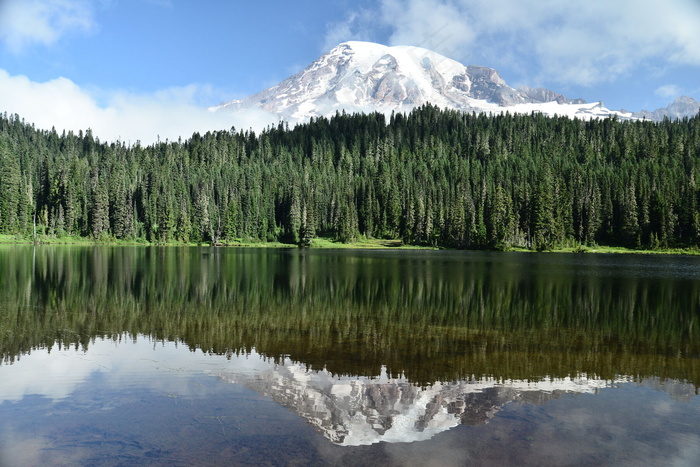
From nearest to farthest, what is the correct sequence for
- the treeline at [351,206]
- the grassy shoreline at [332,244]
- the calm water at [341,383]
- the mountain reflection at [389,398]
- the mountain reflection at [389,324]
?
the calm water at [341,383]
the mountain reflection at [389,398]
the mountain reflection at [389,324]
the grassy shoreline at [332,244]
the treeline at [351,206]

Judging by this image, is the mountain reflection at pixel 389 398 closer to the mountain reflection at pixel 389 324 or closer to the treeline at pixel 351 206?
the mountain reflection at pixel 389 324

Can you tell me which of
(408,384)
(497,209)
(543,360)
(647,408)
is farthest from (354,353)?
(497,209)

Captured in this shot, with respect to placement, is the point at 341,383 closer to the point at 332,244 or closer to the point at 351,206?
the point at 332,244

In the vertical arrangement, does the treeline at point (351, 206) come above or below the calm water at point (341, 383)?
above

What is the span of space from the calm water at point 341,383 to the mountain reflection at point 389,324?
145mm

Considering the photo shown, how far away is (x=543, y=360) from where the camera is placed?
17062mm

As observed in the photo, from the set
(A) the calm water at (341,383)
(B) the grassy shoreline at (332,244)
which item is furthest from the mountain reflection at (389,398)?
(B) the grassy shoreline at (332,244)

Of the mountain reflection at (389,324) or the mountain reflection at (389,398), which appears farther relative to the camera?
the mountain reflection at (389,324)

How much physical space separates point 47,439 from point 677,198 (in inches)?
7251

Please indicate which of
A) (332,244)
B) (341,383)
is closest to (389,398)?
(341,383)

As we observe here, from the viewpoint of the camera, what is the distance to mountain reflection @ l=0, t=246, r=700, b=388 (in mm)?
16422

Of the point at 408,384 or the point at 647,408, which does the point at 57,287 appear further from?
the point at 647,408

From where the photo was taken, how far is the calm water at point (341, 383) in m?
9.67

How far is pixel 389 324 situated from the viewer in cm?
2317
